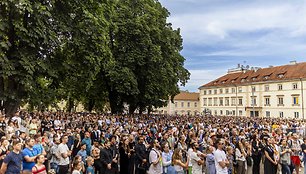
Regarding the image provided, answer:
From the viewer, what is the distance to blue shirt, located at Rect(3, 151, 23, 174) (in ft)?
23.2

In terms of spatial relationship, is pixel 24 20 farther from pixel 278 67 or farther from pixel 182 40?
pixel 278 67

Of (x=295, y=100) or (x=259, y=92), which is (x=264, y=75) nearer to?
(x=259, y=92)

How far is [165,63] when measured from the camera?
31875 millimetres

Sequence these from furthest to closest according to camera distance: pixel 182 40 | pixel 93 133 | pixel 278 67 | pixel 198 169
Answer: pixel 278 67
pixel 182 40
pixel 93 133
pixel 198 169

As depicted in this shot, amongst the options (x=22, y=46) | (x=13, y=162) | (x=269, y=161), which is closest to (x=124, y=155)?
(x=13, y=162)

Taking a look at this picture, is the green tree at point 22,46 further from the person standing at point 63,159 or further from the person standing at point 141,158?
the person standing at point 141,158

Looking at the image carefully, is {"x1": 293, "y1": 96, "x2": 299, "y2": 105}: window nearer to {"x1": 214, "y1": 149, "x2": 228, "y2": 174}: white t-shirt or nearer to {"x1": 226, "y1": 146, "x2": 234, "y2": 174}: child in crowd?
{"x1": 226, "y1": 146, "x2": 234, "y2": 174}: child in crowd

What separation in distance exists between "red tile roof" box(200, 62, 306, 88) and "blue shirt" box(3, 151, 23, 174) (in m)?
56.6

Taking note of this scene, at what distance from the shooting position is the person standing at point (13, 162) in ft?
23.2

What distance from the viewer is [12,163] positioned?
7133 mm

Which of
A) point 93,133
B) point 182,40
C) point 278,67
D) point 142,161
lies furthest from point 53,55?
point 278,67

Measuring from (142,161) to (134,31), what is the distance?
2094 cm

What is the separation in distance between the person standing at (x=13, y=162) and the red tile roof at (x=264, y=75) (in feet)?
186

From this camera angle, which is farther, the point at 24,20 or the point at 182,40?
the point at 182,40
